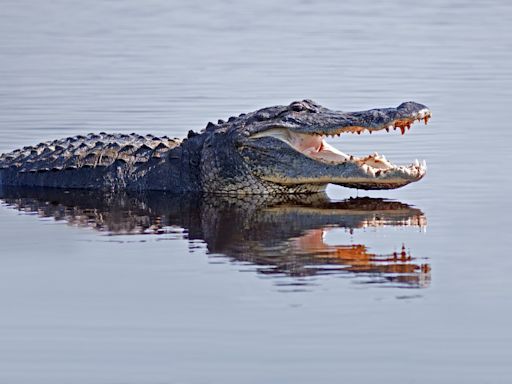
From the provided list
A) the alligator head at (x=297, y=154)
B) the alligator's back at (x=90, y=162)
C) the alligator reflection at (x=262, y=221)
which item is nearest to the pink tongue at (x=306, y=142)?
the alligator head at (x=297, y=154)

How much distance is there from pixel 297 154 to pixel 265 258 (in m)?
3.01

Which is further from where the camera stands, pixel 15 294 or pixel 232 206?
pixel 232 206

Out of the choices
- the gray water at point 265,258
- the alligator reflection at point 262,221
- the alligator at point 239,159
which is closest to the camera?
the gray water at point 265,258

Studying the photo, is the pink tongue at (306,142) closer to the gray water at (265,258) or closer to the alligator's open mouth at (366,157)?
the alligator's open mouth at (366,157)

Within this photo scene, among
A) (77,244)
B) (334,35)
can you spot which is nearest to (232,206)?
(77,244)

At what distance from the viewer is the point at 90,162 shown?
14.8m

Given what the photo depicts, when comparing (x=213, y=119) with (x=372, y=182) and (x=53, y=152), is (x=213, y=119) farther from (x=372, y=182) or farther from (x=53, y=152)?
(x=372, y=182)

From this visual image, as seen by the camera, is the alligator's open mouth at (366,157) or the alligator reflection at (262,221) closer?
the alligator reflection at (262,221)

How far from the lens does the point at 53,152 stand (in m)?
15.0

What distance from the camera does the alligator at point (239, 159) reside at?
1345cm

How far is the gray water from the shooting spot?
8297 mm

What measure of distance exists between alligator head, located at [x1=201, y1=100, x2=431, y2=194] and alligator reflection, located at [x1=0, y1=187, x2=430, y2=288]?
0.57 ft

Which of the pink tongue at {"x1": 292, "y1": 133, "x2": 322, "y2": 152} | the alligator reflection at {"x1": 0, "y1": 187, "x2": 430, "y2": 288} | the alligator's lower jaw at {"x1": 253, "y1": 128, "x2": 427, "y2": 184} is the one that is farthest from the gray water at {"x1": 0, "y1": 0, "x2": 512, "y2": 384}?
the pink tongue at {"x1": 292, "y1": 133, "x2": 322, "y2": 152}

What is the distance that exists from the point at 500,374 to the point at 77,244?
442cm
